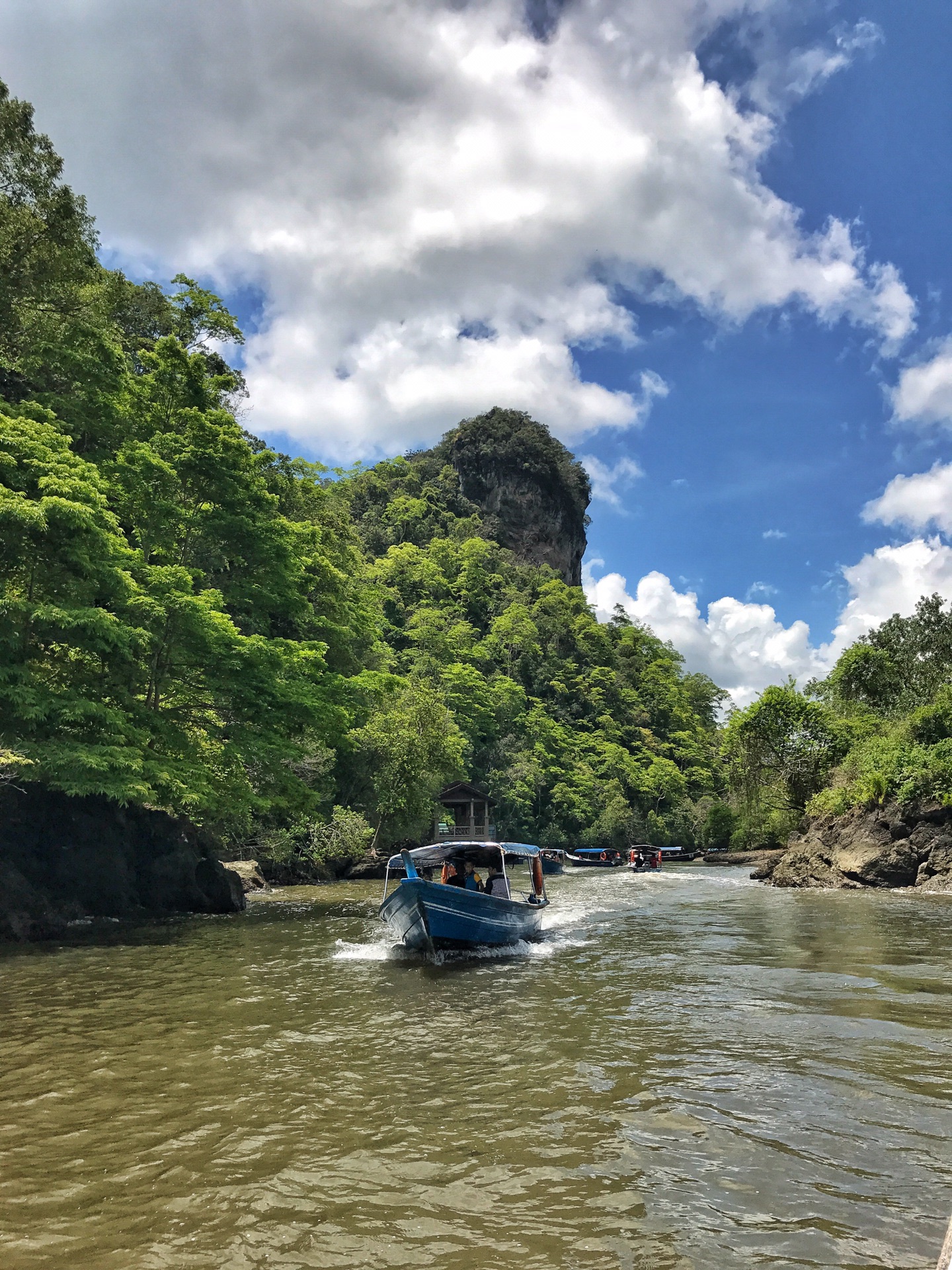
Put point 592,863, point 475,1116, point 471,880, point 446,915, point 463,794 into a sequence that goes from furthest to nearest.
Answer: point 592,863
point 463,794
point 471,880
point 446,915
point 475,1116

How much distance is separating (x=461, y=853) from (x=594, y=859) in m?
46.0

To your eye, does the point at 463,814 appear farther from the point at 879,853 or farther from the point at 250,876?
the point at 879,853

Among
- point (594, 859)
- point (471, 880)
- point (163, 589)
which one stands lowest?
point (594, 859)

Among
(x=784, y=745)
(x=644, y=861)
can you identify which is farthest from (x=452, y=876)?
(x=644, y=861)

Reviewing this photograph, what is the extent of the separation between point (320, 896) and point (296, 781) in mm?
7129

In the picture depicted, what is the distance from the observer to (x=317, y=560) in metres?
31.1

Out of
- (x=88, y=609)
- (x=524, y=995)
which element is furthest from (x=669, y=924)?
(x=88, y=609)

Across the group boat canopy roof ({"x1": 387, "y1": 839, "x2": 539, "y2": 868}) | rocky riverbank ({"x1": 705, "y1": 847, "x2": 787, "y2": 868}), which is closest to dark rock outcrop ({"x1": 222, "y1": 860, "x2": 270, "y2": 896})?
boat canopy roof ({"x1": 387, "y1": 839, "x2": 539, "y2": 868})

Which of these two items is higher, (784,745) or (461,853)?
(784,745)

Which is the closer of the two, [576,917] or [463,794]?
[576,917]

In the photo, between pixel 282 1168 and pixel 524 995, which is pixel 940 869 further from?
pixel 282 1168

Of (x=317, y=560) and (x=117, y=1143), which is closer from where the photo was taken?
(x=117, y=1143)

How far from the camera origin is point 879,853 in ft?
95.7

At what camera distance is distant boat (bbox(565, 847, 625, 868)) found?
5706cm
